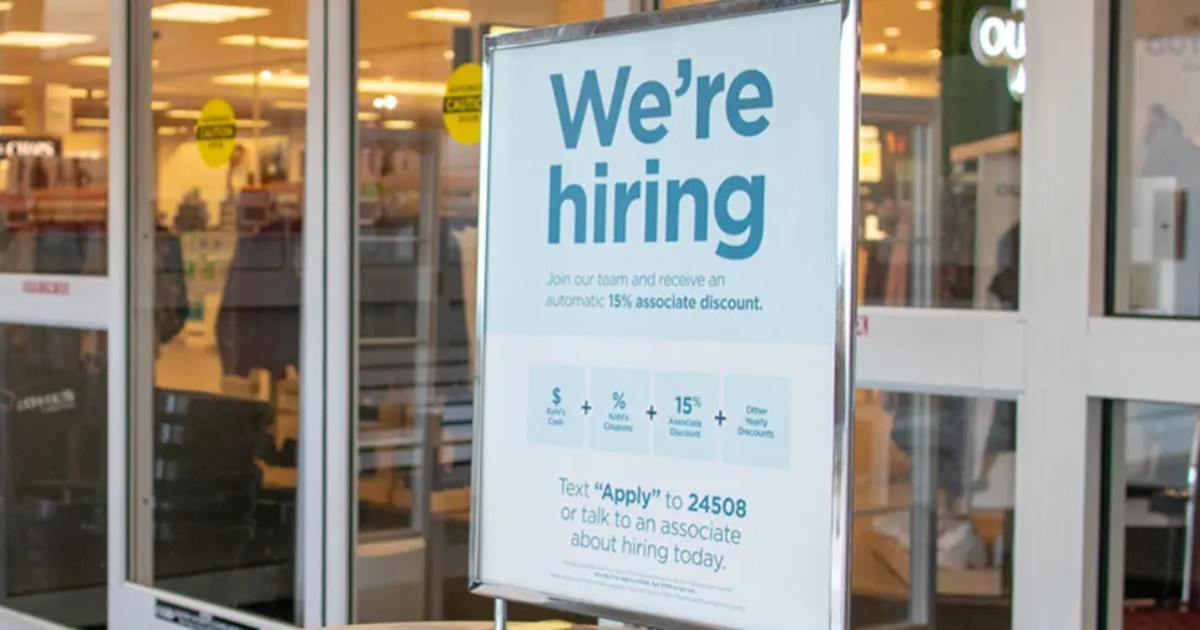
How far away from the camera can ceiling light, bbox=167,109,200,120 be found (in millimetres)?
5000

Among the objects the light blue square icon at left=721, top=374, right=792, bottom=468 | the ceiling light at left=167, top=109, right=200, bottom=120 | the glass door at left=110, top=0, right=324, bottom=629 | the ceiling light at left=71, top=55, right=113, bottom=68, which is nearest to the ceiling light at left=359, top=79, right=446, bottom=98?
the glass door at left=110, top=0, right=324, bottom=629

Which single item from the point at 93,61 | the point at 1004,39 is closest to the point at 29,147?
the point at 93,61

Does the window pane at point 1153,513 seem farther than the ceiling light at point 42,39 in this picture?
No

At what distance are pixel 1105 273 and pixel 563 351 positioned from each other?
39.2 inches

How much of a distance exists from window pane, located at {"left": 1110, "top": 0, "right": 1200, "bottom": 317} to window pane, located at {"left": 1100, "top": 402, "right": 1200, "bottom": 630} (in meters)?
0.20

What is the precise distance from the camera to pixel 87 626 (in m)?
5.55

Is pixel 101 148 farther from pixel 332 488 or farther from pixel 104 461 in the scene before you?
pixel 332 488

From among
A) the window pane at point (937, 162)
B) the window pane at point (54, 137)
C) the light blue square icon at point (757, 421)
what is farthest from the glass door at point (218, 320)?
the light blue square icon at point (757, 421)

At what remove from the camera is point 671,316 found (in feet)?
7.72

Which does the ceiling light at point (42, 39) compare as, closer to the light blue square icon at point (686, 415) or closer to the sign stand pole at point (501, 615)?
the sign stand pole at point (501, 615)

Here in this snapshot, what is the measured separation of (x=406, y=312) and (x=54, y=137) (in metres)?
1.92

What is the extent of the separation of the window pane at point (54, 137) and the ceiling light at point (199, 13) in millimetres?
259

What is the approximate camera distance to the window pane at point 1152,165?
2.84m

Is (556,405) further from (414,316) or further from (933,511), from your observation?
(933,511)
